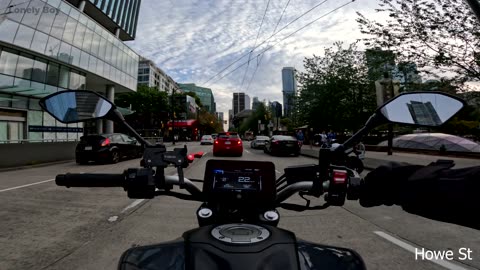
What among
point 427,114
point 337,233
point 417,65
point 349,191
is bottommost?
point 337,233

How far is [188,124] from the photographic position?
72.0 metres

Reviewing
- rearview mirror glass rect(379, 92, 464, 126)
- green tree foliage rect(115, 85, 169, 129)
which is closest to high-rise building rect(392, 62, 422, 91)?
Answer: rearview mirror glass rect(379, 92, 464, 126)

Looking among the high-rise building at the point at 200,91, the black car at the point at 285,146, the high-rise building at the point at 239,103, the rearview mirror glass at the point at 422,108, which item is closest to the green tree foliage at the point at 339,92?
the black car at the point at 285,146

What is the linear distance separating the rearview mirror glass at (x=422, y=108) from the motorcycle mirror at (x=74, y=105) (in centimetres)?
158

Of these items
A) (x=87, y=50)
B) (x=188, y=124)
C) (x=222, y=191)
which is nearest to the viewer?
(x=222, y=191)

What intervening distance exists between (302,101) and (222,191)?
31746 millimetres

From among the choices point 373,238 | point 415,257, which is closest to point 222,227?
point 415,257

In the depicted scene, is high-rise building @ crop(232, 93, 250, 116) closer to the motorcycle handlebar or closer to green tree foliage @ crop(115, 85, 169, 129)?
green tree foliage @ crop(115, 85, 169, 129)

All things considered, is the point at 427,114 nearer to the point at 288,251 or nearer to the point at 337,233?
the point at 288,251

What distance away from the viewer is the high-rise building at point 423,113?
171cm

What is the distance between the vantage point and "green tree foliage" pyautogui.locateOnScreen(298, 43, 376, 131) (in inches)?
1066

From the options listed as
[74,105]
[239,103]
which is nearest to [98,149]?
[74,105]

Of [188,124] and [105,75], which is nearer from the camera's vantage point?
[105,75]

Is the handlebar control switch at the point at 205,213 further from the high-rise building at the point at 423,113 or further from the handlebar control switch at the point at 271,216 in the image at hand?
the high-rise building at the point at 423,113
